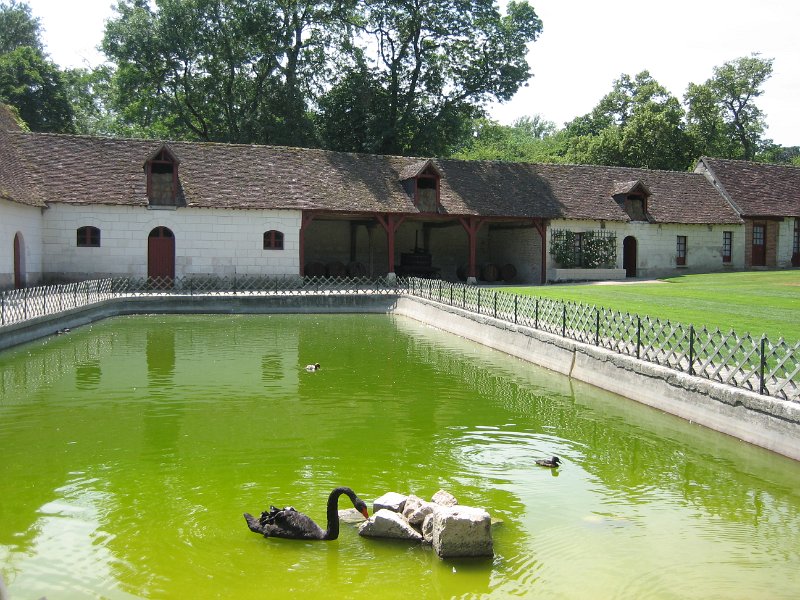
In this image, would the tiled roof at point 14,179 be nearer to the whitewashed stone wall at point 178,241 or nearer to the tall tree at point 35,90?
the whitewashed stone wall at point 178,241

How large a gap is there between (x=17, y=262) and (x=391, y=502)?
24909 mm

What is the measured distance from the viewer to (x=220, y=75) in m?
46.6

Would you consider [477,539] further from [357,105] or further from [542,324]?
[357,105]

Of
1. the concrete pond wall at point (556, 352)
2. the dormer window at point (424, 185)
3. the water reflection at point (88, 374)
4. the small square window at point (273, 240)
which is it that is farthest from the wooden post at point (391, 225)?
the water reflection at point (88, 374)

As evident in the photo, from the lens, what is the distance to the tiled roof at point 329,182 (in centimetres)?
3197

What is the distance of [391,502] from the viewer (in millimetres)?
7789

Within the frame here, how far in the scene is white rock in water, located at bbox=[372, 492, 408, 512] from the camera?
7734 millimetres

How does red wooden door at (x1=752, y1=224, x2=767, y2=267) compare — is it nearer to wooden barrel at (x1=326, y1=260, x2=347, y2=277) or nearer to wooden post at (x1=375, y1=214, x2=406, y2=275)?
wooden post at (x1=375, y1=214, x2=406, y2=275)

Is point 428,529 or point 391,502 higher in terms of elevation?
point 391,502

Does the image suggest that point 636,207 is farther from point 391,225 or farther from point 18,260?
point 18,260

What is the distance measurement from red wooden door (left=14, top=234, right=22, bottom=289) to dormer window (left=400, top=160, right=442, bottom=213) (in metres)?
16.3

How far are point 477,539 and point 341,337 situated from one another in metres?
15.0

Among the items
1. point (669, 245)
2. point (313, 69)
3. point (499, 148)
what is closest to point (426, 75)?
point (313, 69)

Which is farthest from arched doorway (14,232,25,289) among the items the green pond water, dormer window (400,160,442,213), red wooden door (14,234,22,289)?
dormer window (400,160,442,213)
